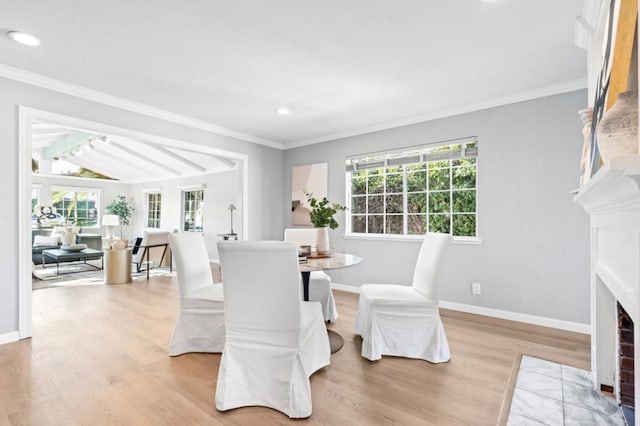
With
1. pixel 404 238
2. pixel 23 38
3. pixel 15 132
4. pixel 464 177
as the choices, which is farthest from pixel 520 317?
pixel 15 132

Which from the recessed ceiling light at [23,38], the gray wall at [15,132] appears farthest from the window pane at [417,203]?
the recessed ceiling light at [23,38]

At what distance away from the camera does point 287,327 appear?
1.79 m

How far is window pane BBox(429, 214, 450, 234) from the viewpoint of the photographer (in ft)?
12.5

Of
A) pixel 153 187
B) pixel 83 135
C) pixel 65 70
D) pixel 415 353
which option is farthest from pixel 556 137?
pixel 153 187

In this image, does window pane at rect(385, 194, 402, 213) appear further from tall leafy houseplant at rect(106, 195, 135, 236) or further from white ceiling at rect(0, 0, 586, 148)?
tall leafy houseplant at rect(106, 195, 135, 236)

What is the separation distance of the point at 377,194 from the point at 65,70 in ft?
11.8

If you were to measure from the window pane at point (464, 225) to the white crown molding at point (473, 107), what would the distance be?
1206mm

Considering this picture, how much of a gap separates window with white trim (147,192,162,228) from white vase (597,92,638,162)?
10.0 meters

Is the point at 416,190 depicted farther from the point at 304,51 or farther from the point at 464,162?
the point at 304,51

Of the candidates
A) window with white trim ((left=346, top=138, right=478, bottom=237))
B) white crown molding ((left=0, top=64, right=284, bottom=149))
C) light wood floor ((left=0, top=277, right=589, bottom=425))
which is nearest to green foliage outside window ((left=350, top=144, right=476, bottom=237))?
window with white trim ((left=346, top=138, right=478, bottom=237))

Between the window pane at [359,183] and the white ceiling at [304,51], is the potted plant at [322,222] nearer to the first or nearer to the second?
the white ceiling at [304,51]

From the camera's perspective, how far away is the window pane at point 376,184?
4383mm

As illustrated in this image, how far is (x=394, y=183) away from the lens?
4266mm

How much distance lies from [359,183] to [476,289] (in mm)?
2050
